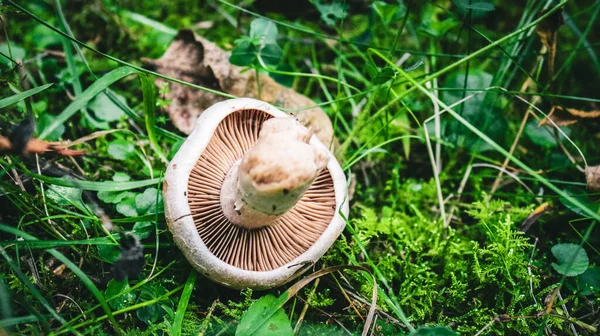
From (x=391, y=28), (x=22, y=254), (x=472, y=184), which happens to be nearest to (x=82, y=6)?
(x=22, y=254)

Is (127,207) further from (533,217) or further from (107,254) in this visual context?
(533,217)

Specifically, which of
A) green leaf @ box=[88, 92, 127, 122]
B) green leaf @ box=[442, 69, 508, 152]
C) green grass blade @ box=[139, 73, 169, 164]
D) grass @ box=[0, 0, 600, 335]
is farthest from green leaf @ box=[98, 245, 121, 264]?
green leaf @ box=[442, 69, 508, 152]

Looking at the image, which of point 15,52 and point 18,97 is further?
point 15,52

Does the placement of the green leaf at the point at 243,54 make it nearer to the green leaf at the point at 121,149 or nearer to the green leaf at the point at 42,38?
the green leaf at the point at 121,149

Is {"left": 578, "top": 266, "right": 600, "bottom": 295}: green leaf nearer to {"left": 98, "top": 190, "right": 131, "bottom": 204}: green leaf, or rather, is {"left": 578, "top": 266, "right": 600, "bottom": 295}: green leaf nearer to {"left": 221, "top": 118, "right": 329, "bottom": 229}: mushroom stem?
{"left": 221, "top": 118, "right": 329, "bottom": 229}: mushroom stem

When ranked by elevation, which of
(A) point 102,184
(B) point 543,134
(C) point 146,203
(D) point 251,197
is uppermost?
(D) point 251,197

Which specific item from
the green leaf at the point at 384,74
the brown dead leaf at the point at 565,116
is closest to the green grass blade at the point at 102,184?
the green leaf at the point at 384,74

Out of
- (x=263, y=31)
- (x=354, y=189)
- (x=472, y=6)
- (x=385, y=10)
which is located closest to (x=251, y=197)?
(x=354, y=189)
